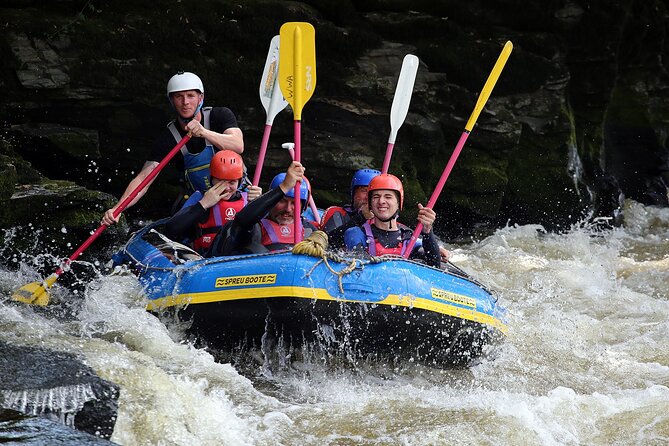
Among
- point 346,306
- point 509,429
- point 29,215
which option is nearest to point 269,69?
point 29,215

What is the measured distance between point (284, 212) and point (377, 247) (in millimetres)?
639

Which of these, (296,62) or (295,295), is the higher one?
(296,62)

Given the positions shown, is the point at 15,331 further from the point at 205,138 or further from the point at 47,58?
the point at 47,58

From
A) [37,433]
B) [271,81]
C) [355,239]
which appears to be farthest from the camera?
[271,81]

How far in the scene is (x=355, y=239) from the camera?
5746 millimetres

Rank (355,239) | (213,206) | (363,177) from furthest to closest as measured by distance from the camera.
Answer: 1. (363,177)
2. (213,206)
3. (355,239)

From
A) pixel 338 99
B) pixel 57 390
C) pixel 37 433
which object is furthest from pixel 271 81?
pixel 37 433

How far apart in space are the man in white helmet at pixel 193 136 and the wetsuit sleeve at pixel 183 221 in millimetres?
599

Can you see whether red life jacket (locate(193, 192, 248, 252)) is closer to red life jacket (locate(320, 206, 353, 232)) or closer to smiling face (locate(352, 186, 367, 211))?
red life jacket (locate(320, 206, 353, 232))

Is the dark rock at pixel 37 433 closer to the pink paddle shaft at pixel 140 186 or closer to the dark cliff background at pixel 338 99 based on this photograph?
the pink paddle shaft at pixel 140 186

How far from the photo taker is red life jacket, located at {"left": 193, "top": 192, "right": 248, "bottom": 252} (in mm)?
6254

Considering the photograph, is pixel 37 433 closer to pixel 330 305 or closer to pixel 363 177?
pixel 330 305

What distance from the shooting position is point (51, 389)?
12.5ft

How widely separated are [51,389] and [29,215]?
3669 millimetres
